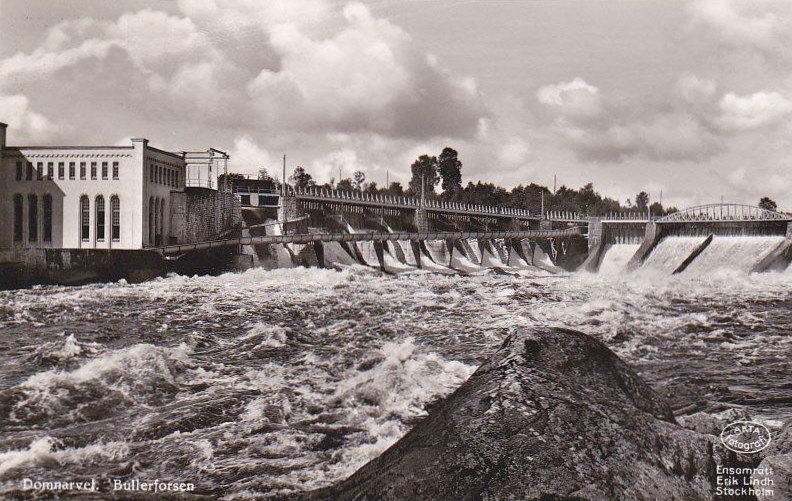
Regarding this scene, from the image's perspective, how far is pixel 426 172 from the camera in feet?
385

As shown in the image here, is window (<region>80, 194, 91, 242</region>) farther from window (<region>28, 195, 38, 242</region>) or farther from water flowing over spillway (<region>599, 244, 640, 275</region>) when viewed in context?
water flowing over spillway (<region>599, 244, 640, 275</region>)

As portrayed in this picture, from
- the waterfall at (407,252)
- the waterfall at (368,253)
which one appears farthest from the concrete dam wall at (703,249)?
the waterfall at (368,253)

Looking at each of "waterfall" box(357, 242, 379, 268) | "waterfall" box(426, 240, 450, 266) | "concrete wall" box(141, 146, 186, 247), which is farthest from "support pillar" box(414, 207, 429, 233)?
"concrete wall" box(141, 146, 186, 247)

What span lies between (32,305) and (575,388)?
28.2m

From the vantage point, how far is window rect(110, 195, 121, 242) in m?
45.4

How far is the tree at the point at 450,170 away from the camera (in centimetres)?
11106

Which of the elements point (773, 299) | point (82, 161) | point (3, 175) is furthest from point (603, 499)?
point (3, 175)

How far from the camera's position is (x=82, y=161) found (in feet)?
149

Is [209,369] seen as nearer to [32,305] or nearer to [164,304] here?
[164,304]

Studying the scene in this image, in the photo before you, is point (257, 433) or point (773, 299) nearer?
point (257, 433)

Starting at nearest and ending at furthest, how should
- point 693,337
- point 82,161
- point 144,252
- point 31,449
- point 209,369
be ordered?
point 31,449 < point 209,369 < point 693,337 < point 144,252 < point 82,161

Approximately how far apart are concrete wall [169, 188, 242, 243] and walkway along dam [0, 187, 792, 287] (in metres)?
1.39

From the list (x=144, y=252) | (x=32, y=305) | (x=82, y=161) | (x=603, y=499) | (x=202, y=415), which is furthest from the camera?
(x=82, y=161)

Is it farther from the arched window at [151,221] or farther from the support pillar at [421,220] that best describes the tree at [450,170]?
the arched window at [151,221]
